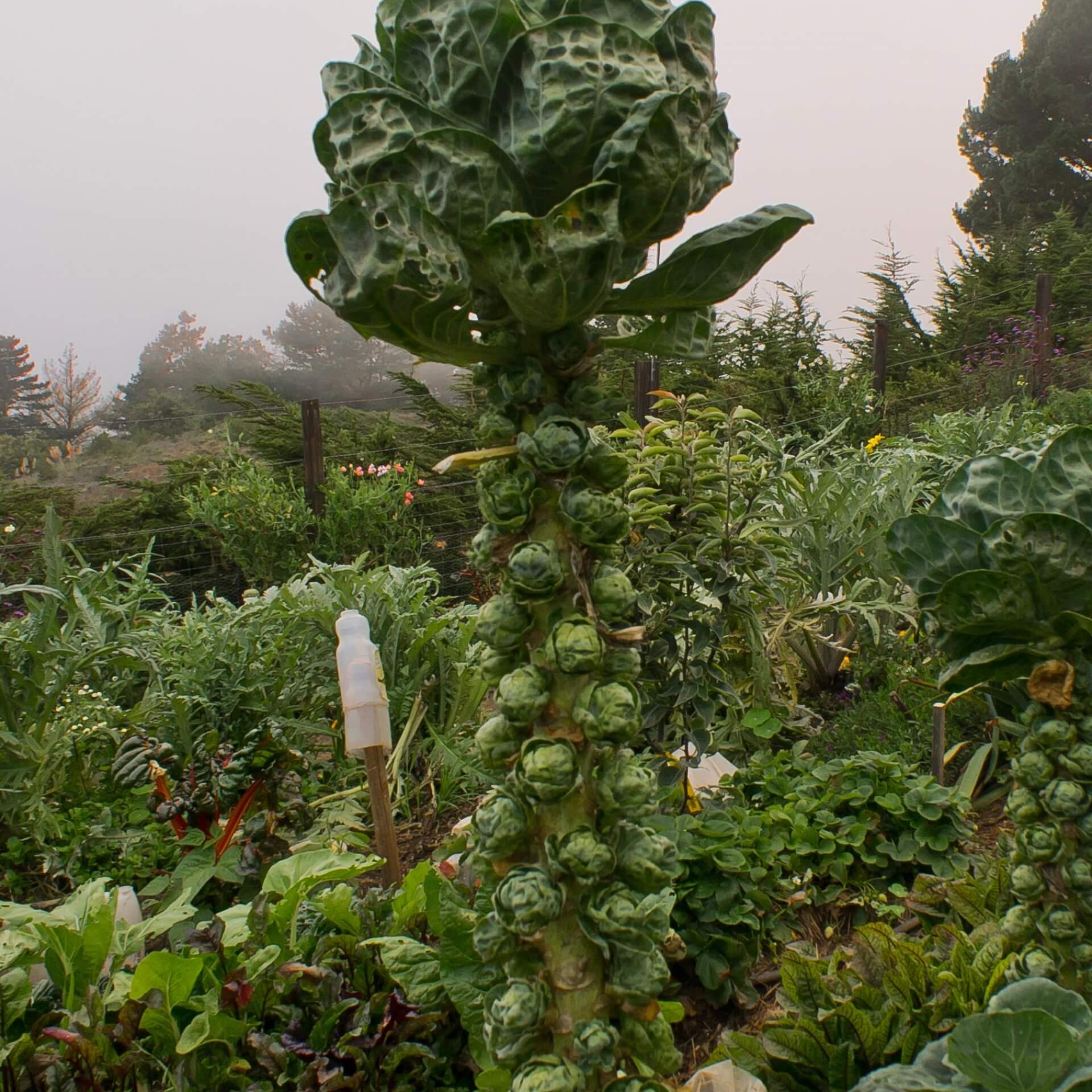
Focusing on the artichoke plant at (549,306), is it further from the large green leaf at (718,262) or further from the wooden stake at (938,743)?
the wooden stake at (938,743)

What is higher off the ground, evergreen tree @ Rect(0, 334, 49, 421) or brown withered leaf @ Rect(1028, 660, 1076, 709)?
evergreen tree @ Rect(0, 334, 49, 421)

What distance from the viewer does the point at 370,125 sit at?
766 millimetres

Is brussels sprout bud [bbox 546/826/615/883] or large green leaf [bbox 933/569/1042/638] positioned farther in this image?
large green leaf [bbox 933/569/1042/638]

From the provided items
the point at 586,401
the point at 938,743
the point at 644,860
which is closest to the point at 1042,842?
the point at 644,860

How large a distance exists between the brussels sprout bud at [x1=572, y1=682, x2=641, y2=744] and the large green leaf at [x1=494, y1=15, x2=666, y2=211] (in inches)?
19.1

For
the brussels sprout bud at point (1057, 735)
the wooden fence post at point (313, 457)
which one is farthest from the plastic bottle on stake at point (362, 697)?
the wooden fence post at point (313, 457)

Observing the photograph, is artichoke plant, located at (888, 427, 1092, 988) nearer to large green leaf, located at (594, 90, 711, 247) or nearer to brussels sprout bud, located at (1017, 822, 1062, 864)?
brussels sprout bud, located at (1017, 822, 1062, 864)

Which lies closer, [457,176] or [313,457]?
[457,176]

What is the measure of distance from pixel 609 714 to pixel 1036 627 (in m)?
0.62

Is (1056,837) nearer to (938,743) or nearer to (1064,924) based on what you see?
(1064,924)

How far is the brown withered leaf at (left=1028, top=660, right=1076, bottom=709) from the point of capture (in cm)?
101

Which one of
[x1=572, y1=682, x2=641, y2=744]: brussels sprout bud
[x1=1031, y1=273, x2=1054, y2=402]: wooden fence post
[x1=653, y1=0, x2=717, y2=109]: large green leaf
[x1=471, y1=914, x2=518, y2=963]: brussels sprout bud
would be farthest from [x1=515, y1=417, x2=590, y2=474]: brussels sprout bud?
[x1=1031, y1=273, x2=1054, y2=402]: wooden fence post

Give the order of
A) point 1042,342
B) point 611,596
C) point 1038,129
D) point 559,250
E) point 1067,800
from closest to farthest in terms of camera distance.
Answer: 1. point 559,250
2. point 611,596
3. point 1067,800
4. point 1042,342
5. point 1038,129

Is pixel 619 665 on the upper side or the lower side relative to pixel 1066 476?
lower
